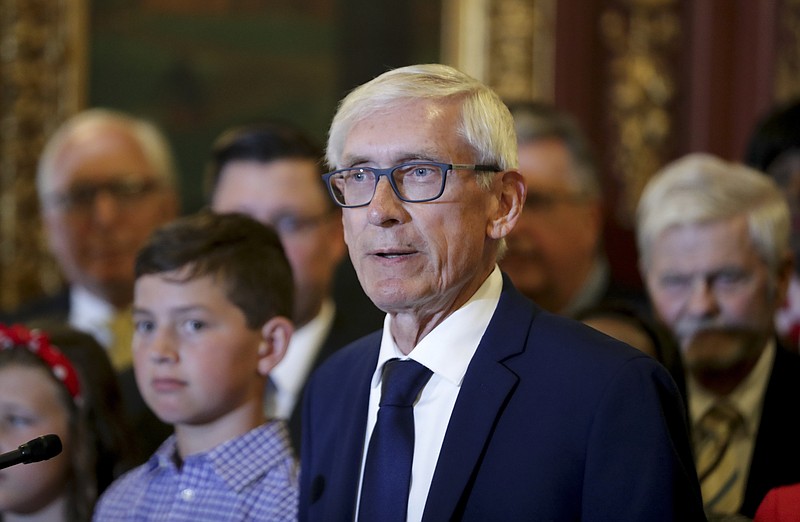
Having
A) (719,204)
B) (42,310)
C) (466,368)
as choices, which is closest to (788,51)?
(719,204)

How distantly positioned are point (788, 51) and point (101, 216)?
345 centimetres

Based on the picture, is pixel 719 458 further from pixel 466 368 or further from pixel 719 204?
pixel 466 368

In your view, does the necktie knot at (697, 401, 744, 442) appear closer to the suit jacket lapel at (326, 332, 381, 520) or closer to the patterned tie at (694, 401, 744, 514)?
the patterned tie at (694, 401, 744, 514)

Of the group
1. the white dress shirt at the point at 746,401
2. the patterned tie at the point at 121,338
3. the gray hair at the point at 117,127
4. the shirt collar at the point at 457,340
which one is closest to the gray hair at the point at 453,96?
the shirt collar at the point at 457,340

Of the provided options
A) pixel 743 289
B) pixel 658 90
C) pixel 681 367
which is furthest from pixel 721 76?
pixel 681 367

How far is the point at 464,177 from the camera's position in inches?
94.6

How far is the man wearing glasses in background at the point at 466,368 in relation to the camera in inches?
87.9

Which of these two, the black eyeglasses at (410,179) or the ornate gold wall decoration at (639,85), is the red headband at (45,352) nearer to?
the black eyeglasses at (410,179)

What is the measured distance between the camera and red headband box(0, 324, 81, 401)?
3408mm

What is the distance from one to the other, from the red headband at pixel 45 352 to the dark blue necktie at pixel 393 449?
4.12ft

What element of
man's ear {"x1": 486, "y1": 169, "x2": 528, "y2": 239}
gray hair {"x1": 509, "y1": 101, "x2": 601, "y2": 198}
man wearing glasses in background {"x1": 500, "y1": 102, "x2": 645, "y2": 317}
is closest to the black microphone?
man's ear {"x1": 486, "y1": 169, "x2": 528, "y2": 239}

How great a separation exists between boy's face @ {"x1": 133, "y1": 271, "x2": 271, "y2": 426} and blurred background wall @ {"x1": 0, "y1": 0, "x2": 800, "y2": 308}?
3408 mm

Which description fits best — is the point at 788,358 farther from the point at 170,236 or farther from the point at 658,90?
the point at 658,90

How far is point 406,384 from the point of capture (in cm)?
245
